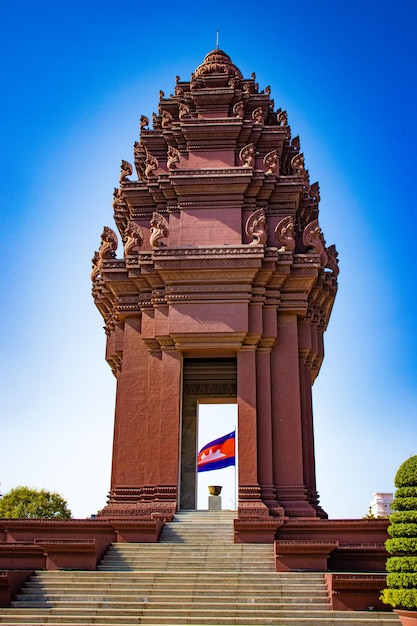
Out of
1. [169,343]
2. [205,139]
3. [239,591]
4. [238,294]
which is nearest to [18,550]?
[239,591]

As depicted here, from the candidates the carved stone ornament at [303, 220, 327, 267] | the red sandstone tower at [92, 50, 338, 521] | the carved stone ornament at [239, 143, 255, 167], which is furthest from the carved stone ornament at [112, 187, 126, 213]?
the carved stone ornament at [303, 220, 327, 267]

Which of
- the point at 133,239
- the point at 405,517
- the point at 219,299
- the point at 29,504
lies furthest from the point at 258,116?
the point at 29,504

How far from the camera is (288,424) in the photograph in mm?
21391

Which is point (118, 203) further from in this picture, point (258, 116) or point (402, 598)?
point (402, 598)

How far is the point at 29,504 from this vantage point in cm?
4706

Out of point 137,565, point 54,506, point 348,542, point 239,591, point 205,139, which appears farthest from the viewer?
point 54,506

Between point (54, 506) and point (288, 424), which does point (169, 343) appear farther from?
point (54, 506)

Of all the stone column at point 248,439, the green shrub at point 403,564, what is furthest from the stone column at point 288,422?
the green shrub at point 403,564

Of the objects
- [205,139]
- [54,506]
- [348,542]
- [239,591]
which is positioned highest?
[205,139]

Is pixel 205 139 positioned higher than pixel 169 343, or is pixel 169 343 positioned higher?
pixel 205 139

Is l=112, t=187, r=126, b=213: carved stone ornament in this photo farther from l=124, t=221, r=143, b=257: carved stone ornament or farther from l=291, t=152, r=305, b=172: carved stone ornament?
l=291, t=152, r=305, b=172: carved stone ornament

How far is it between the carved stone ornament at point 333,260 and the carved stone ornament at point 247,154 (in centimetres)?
424

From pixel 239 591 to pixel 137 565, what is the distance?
2.92m

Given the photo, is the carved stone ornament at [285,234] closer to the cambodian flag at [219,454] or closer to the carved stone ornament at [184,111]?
the carved stone ornament at [184,111]
